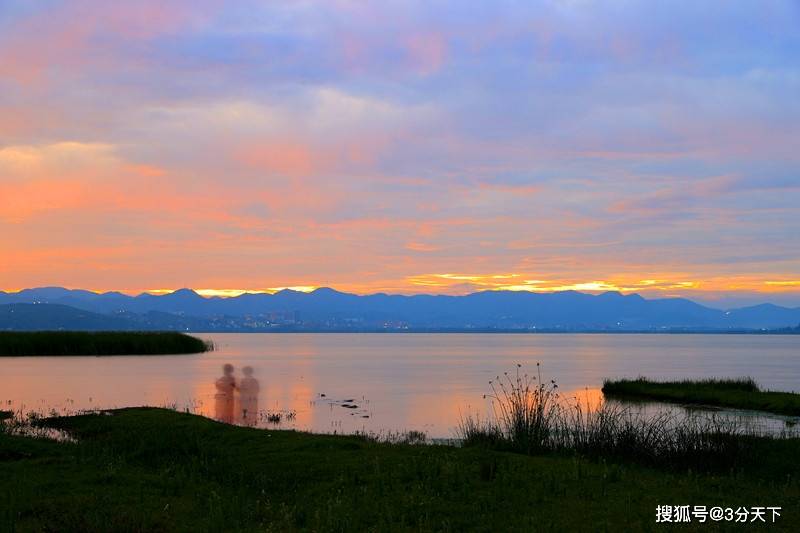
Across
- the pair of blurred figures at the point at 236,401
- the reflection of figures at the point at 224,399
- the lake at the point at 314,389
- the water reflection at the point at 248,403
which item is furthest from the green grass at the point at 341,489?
the reflection of figures at the point at 224,399

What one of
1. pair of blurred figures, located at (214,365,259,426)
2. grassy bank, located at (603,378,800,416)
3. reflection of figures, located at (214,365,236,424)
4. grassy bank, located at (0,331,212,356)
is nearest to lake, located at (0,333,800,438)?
reflection of figures, located at (214,365,236,424)

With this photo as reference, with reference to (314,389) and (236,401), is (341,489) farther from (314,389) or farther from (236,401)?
(314,389)

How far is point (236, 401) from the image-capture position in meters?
48.9

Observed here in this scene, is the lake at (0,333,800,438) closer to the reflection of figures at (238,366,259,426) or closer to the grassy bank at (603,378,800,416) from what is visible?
the reflection of figures at (238,366,259,426)

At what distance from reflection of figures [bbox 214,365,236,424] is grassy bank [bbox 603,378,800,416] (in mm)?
26749

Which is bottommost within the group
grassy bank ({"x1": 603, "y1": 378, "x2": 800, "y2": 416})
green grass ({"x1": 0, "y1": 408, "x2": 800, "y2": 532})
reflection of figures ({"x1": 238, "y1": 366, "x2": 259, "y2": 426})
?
reflection of figures ({"x1": 238, "y1": 366, "x2": 259, "y2": 426})

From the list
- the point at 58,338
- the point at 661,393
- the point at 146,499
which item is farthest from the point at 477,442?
the point at 58,338

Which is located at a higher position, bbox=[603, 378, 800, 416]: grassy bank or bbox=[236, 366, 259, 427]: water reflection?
bbox=[603, 378, 800, 416]: grassy bank

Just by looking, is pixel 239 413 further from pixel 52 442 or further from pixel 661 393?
pixel 661 393

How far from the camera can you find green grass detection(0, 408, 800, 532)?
12.7 m

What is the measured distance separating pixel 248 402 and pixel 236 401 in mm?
1133

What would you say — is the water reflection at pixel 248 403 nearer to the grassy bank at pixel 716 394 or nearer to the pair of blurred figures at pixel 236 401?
the pair of blurred figures at pixel 236 401

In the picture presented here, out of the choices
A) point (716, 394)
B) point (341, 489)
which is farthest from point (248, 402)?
point (341, 489)

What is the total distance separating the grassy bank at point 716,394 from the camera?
4075 centimetres
